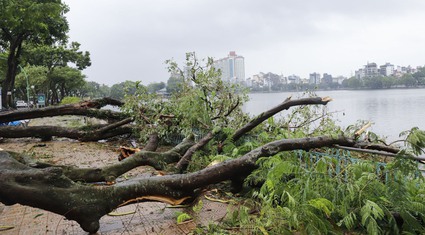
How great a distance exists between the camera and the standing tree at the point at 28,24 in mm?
16688

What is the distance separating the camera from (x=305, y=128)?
7.55 meters

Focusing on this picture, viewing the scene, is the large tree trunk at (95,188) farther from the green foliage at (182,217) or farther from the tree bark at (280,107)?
the tree bark at (280,107)

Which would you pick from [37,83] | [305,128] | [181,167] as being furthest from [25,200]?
[37,83]

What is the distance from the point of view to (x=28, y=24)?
17344mm

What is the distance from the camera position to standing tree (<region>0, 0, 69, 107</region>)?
16688 millimetres

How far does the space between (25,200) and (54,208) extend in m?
0.29

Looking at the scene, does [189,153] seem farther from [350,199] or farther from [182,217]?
[350,199]

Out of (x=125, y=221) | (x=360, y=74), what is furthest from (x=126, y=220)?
(x=360, y=74)

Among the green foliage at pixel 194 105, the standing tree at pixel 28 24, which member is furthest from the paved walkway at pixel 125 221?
the standing tree at pixel 28 24

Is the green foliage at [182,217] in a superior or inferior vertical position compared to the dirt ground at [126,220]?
superior

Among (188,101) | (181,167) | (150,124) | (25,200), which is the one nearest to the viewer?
(25,200)

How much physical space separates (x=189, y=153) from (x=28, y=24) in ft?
47.6

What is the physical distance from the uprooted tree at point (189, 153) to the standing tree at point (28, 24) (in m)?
9.44

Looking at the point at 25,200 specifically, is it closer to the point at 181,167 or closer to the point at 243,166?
the point at 243,166
